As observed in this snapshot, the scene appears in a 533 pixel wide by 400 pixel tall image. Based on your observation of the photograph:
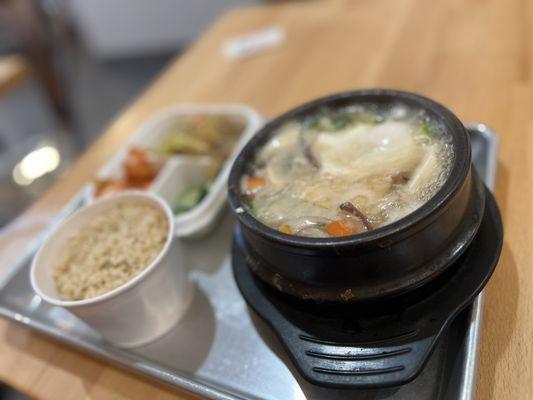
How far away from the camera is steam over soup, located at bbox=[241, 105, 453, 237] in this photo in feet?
3.16

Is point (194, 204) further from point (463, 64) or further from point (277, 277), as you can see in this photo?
point (463, 64)

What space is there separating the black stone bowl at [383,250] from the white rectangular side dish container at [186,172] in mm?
386

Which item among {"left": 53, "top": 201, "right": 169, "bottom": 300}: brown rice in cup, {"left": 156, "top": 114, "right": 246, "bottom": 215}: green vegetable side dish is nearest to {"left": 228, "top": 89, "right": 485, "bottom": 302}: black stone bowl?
{"left": 53, "top": 201, "right": 169, "bottom": 300}: brown rice in cup

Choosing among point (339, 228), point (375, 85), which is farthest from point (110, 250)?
point (375, 85)

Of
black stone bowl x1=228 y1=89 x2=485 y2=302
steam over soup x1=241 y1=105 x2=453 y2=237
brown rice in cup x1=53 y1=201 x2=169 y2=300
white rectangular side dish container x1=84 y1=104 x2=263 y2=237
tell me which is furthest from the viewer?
white rectangular side dish container x1=84 y1=104 x2=263 y2=237

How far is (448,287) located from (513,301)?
22 cm

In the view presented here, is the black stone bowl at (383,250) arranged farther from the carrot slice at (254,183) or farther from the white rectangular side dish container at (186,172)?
the white rectangular side dish container at (186,172)

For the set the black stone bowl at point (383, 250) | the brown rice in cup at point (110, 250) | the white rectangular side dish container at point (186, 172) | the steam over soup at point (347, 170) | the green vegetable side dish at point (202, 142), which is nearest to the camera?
the black stone bowl at point (383, 250)

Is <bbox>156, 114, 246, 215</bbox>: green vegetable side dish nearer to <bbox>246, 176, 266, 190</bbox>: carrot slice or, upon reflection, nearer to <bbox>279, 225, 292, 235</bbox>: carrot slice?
<bbox>246, 176, 266, 190</bbox>: carrot slice

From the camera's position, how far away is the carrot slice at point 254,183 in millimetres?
1136

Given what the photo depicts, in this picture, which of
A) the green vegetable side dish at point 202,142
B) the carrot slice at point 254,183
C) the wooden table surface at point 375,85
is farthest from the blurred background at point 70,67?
the carrot slice at point 254,183

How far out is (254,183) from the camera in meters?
1.14

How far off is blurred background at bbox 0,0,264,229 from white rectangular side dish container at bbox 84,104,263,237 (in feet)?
4.84

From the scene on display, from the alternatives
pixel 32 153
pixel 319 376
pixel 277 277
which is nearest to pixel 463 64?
pixel 277 277
